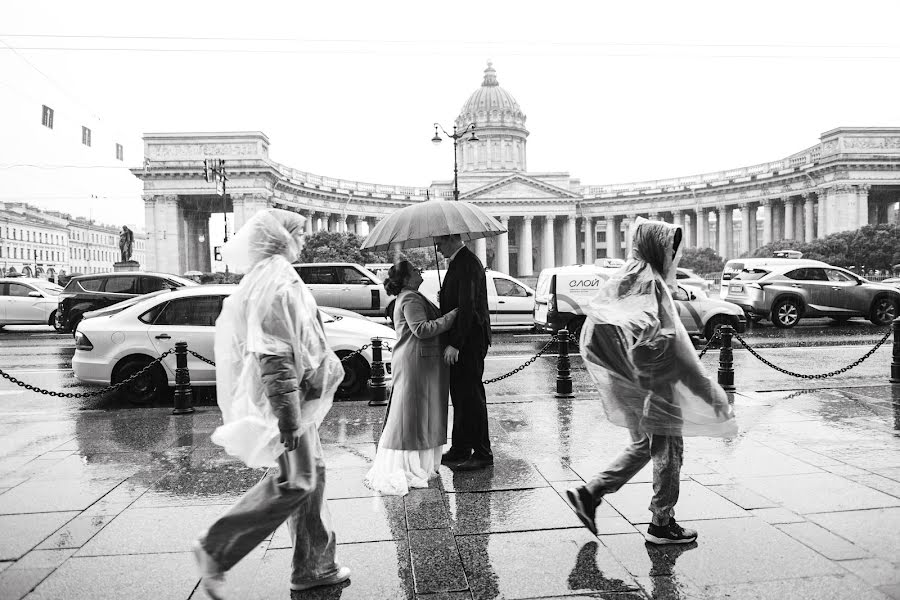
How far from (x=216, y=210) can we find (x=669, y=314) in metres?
66.3

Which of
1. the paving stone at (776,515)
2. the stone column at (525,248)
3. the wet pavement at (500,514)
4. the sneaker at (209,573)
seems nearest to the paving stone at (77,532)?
the wet pavement at (500,514)

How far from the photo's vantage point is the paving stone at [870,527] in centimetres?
408

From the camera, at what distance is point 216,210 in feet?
216

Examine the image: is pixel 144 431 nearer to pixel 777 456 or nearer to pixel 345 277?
pixel 777 456

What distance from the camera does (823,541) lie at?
4195 millimetres

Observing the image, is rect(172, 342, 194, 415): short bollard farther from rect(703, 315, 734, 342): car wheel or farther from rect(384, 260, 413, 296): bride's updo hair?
rect(703, 315, 734, 342): car wheel

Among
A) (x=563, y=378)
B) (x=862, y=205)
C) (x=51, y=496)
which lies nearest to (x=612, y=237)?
(x=862, y=205)

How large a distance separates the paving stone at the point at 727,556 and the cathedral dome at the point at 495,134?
3508 inches

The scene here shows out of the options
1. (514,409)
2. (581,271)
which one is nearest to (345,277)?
(581,271)

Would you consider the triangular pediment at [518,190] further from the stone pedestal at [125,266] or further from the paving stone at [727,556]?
the paving stone at [727,556]

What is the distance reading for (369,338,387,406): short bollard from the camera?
8.80 metres

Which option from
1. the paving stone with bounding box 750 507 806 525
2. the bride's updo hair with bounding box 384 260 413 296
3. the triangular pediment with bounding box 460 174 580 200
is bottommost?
the paving stone with bounding box 750 507 806 525

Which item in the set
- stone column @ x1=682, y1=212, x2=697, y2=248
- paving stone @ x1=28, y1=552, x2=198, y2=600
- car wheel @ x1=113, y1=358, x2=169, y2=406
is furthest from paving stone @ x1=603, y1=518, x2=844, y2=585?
stone column @ x1=682, y1=212, x2=697, y2=248

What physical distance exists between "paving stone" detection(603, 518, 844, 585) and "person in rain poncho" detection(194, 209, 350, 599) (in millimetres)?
1693
